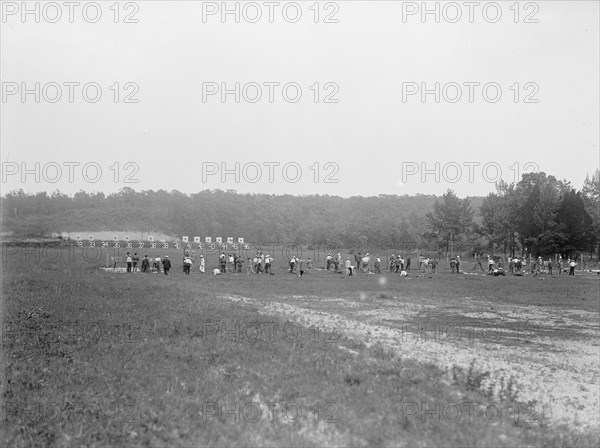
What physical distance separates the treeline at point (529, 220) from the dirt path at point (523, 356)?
58862 mm

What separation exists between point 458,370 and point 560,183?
9571 centimetres

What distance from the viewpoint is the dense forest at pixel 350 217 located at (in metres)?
73.2

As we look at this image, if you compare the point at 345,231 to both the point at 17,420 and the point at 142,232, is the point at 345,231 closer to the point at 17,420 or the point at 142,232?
the point at 142,232

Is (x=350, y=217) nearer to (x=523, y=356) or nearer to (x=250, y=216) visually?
(x=250, y=216)

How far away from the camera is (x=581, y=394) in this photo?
10844 mm

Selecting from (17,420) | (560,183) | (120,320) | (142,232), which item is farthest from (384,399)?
(142,232)
